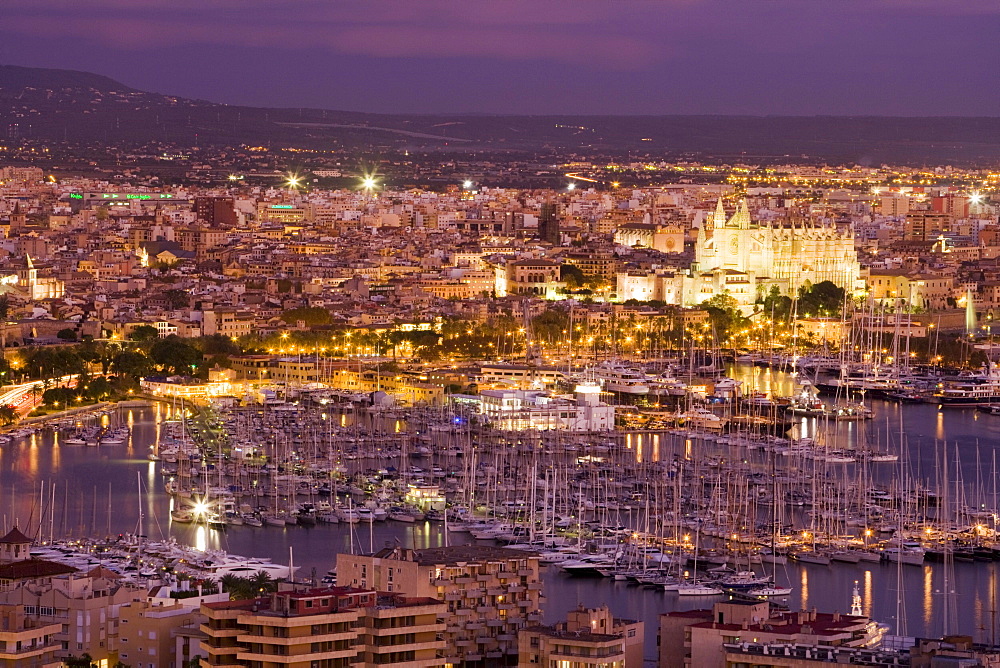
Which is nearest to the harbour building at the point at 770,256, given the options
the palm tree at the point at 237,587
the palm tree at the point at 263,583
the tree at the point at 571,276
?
the tree at the point at 571,276

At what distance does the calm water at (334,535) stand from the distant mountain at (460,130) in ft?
185

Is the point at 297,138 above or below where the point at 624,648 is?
above

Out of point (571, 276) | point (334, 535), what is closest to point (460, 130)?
point (571, 276)

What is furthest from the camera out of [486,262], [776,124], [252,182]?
[776,124]

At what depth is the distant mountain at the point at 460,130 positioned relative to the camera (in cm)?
7944

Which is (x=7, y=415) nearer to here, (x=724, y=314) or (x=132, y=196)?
(x=724, y=314)

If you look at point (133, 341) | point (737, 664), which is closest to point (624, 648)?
point (737, 664)

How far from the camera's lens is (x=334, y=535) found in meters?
16.2

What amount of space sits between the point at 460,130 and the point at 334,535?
258ft

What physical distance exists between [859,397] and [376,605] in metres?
16.4

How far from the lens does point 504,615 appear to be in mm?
12000

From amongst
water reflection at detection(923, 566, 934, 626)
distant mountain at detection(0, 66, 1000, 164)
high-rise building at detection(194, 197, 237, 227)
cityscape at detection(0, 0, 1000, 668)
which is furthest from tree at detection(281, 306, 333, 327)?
distant mountain at detection(0, 66, 1000, 164)

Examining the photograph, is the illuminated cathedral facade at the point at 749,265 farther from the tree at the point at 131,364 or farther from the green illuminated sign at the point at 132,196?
the green illuminated sign at the point at 132,196

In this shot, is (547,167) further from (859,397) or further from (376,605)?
(376,605)
